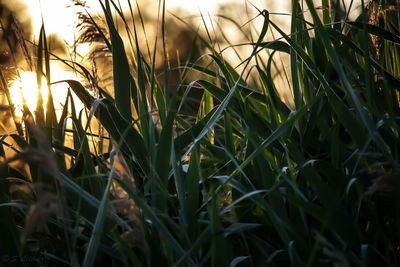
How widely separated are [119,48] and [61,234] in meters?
0.55

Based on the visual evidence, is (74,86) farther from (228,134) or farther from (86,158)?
(228,134)

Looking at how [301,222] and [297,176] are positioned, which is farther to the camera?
[297,176]

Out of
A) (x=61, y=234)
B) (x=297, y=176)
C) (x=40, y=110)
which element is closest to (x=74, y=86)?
(x=40, y=110)

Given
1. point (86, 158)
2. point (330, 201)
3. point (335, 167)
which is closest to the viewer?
point (330, 201)

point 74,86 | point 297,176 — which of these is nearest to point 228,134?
point 297,176

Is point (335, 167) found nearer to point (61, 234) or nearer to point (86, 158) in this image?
point (86, 158)

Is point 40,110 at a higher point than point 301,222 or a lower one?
higher

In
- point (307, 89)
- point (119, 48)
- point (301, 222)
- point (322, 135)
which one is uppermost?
point (119, 48)

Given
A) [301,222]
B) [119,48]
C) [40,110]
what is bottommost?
[301,222]

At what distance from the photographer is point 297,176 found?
42.6 inches

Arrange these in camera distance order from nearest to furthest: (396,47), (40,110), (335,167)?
1. (335,167)
2. (40,110)
3. (396,47)

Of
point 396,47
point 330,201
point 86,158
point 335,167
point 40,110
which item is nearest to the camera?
point 330,201

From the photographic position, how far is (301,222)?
3.08 feet

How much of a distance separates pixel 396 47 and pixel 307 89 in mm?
340
